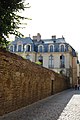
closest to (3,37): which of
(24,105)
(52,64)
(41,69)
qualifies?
(24,105)

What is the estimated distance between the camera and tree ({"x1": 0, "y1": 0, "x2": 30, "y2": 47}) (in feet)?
28.7

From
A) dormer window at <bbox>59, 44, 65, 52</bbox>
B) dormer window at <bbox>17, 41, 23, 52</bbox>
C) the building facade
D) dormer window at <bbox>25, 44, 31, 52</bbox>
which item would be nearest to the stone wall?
the building facade

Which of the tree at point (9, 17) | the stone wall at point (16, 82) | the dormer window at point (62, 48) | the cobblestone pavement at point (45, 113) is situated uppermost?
the dormer window at point (62, 48)

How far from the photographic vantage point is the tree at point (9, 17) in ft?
28.7

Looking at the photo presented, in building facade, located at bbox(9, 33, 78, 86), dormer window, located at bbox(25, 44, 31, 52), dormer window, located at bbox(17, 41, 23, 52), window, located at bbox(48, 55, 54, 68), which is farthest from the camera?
dormer window, located at bbox(17, 41, 23, 52)

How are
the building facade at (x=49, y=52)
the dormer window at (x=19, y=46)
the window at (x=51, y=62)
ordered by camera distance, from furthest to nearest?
the dormer window at (x=19, y=46)
the window at (x=51, y=62)
the building facade at (x=49, y=52)

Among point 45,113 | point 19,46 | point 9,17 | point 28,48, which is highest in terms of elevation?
point 19,46

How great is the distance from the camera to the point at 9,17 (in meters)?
8.98

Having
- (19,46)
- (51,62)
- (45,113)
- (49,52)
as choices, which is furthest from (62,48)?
(45,113)

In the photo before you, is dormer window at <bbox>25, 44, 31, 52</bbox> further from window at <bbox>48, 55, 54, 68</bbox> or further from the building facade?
window at <bbox>48, 55, 54, 68</bbox>

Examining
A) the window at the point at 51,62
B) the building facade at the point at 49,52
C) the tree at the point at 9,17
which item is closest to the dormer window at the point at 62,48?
the building facade at the point at 49,52

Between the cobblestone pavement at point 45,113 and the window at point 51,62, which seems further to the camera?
the window at point 51,62

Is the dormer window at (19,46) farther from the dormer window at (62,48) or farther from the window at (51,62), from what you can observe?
the dormer window at (62,48)

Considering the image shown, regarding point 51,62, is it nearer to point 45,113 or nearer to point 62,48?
point 62,48
